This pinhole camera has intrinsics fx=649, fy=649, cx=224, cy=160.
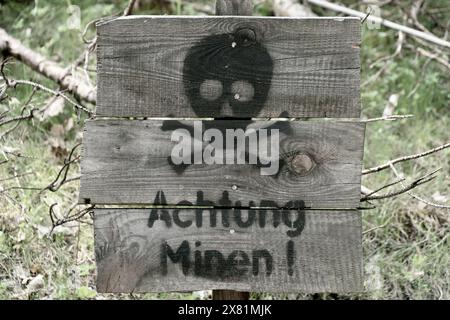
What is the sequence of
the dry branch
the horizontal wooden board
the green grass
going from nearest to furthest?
the horizontal wooden board, the green grass, the dry branch

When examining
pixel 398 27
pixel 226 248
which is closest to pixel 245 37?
pixel 226 248

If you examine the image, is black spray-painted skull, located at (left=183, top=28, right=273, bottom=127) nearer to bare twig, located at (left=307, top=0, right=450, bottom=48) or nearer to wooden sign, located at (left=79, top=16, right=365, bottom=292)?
wooden sign, located at (left=79, top=16, right=365, bottom=292)

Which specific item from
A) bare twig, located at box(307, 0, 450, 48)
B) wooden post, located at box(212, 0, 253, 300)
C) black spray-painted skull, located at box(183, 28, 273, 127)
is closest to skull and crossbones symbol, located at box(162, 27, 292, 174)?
black spray-painted skull, located at box(183, 28, 273, 127)

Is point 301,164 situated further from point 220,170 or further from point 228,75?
point 228,75

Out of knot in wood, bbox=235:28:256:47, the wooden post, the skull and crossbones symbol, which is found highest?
the wooden post

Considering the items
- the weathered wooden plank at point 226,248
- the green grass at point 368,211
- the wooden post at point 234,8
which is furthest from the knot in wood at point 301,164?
the green grass at point 368,211

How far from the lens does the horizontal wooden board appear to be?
2.07m

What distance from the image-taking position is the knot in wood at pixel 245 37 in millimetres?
2066

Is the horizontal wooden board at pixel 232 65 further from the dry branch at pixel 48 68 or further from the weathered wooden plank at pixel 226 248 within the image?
the dry branch at pixel 48 68

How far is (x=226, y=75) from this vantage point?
82.0 inches

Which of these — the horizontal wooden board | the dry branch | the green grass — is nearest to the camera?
the horizontal wooden board

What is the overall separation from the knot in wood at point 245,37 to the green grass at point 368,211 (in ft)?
3.85

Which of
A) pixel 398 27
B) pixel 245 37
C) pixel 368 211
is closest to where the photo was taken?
pixel 245 37
